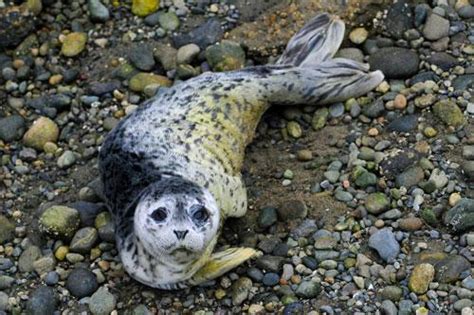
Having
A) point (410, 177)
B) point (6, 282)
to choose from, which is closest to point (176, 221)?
point (6, 282)

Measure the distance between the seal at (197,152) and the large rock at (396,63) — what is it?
0.28 feet

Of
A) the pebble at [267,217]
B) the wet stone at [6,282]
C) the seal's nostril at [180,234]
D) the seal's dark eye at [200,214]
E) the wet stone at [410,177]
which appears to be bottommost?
the wet stone at [6,282]

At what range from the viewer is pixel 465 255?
15.8ft

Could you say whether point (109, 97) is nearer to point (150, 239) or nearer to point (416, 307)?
point (150, 239)

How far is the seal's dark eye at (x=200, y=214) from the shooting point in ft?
15.2

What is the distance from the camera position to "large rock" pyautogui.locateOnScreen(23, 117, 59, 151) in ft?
19.1

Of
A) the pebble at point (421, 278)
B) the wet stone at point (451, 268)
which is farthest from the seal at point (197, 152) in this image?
the wet stone at point (451, 268)

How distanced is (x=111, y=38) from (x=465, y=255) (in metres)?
2.54

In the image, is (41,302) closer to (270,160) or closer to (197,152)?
(197,152)

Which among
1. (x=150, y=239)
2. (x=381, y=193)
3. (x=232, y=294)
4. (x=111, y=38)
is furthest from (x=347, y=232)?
(x=111, y=38)

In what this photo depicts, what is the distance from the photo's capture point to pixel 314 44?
5969mm

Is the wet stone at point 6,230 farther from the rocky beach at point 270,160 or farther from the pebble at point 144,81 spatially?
the pebble at point 144,81

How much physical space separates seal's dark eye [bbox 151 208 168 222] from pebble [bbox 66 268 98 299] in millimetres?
595

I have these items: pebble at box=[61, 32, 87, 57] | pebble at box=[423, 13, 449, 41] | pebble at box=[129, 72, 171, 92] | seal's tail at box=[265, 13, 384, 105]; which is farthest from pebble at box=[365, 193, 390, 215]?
pebble at box=[61, 32, 87, 57]
